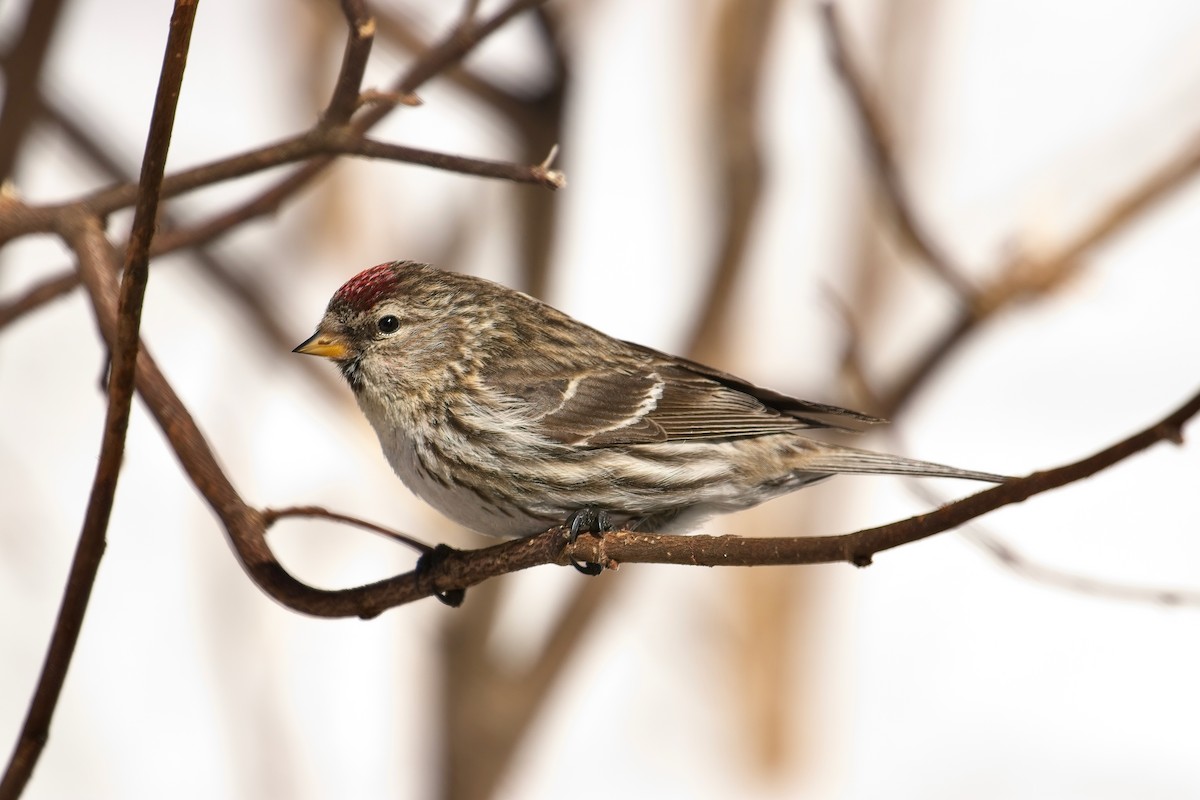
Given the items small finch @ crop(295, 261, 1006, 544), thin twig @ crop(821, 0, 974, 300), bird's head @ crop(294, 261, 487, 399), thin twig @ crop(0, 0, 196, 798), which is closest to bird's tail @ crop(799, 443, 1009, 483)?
small finch @ crop(295, 261, 1006, 544)

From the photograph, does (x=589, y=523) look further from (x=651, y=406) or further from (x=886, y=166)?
(x=886, y=166)

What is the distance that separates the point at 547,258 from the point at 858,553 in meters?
2.70

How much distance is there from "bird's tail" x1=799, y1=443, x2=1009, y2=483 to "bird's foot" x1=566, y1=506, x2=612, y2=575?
0.56 m

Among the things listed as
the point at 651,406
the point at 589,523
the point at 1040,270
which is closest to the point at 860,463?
the point at 651,406

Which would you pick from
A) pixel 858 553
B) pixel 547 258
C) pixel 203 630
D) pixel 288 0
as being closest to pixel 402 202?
pixel 288 0

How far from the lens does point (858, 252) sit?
17.7 feet

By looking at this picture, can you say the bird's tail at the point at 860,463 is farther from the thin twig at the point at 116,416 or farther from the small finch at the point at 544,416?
the thin twig at the point at 116,416

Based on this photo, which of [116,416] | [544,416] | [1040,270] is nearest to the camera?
[116,416]

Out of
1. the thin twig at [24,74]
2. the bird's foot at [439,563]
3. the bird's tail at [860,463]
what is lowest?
the bird's foot at [439,563]

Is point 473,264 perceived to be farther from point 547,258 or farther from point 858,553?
point 858,553

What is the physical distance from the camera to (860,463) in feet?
9.69

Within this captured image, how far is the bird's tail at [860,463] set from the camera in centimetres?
265

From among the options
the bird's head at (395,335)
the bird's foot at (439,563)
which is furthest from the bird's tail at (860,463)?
the bird's foot at (439,563)

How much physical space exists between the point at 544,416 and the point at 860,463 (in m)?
0.70
